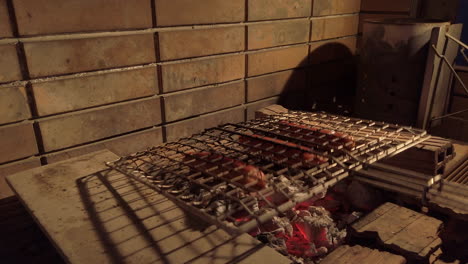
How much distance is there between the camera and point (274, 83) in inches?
213

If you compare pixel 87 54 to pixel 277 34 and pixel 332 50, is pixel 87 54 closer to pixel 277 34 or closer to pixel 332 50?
pixel 277 34

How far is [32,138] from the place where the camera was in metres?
3.32

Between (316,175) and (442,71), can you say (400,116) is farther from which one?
(316,175)

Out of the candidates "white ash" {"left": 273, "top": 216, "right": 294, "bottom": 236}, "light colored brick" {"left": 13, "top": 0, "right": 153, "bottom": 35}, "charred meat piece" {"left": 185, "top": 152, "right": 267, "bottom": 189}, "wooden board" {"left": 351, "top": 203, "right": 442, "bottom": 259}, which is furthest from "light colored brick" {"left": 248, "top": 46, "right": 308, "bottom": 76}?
"charred meat piece" {"left": 185, "top": 152, "right": 267, "bottom": 189}

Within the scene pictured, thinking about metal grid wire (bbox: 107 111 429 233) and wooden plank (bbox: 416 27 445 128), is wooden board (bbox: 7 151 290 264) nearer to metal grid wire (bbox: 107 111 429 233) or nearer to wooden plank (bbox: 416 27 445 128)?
metal grid wire (bbox: 107 111 429 233)

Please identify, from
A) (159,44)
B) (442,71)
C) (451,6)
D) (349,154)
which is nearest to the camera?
(349,154)

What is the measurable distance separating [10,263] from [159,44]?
240 cm

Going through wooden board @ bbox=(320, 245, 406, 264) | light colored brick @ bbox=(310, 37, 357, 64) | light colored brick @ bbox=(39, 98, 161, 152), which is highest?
light colored brick @ bbox=(310, 37, 357, 64)

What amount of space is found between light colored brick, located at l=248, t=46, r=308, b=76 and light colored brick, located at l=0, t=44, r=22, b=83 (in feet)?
8.89

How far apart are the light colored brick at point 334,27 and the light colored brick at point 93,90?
2.87 m

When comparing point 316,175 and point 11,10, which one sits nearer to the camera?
point 316,175

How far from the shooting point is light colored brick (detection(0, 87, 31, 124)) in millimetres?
3113

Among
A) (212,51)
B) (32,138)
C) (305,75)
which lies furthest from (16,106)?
(305,75)

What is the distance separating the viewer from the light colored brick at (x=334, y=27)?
19.0ft
